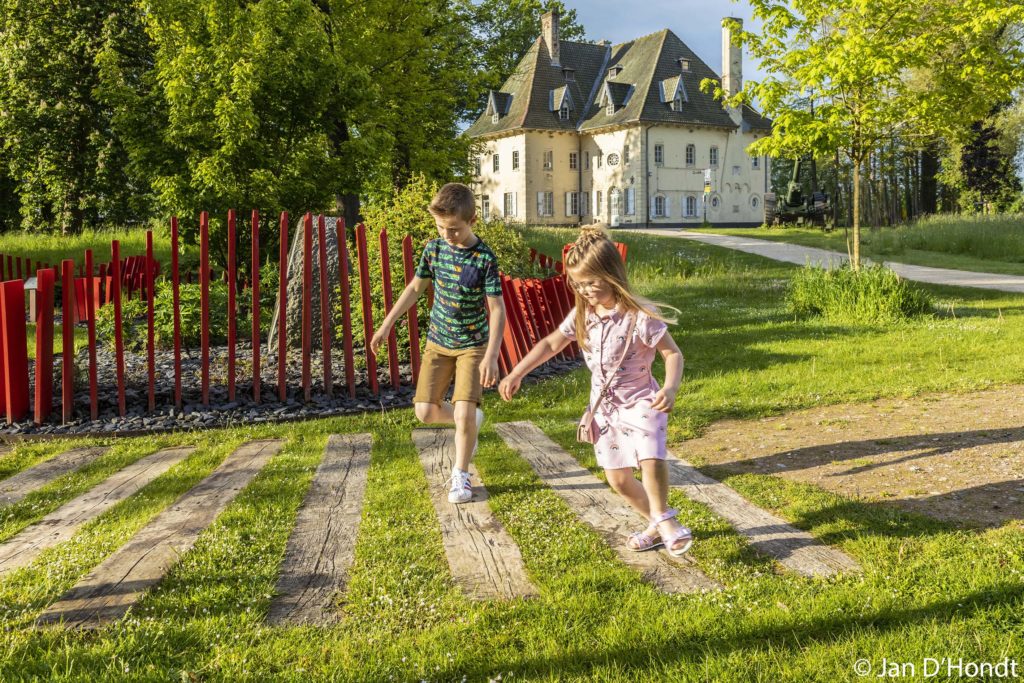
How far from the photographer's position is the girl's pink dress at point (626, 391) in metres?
3.63

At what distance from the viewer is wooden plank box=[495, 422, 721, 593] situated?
3.44 meters

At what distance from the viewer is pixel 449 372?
15.9ft

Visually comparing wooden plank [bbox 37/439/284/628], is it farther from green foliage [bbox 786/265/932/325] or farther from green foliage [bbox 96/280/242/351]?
green foliage [bbox 786/265/932/325]

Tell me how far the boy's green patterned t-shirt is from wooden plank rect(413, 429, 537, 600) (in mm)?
853

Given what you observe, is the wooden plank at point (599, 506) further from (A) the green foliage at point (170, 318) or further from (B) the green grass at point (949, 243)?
(B) the green grass at point (949, 243)

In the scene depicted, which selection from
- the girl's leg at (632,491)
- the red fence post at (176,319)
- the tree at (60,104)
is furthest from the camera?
the tree at (60,104)

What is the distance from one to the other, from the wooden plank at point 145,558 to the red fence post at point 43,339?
8.32 ft

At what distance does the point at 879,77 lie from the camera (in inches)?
484

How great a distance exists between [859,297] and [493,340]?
329 inches

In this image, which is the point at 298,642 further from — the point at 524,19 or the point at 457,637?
the point at 524,19

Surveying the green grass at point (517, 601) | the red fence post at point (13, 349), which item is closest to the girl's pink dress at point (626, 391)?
the green grass at point (517, 601)

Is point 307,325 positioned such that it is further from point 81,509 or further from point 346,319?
point 81,509

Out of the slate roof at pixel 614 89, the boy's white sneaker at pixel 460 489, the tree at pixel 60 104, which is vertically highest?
the slate roof at pixel 614 89

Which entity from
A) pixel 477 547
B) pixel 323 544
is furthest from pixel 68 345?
pixel 477 547
